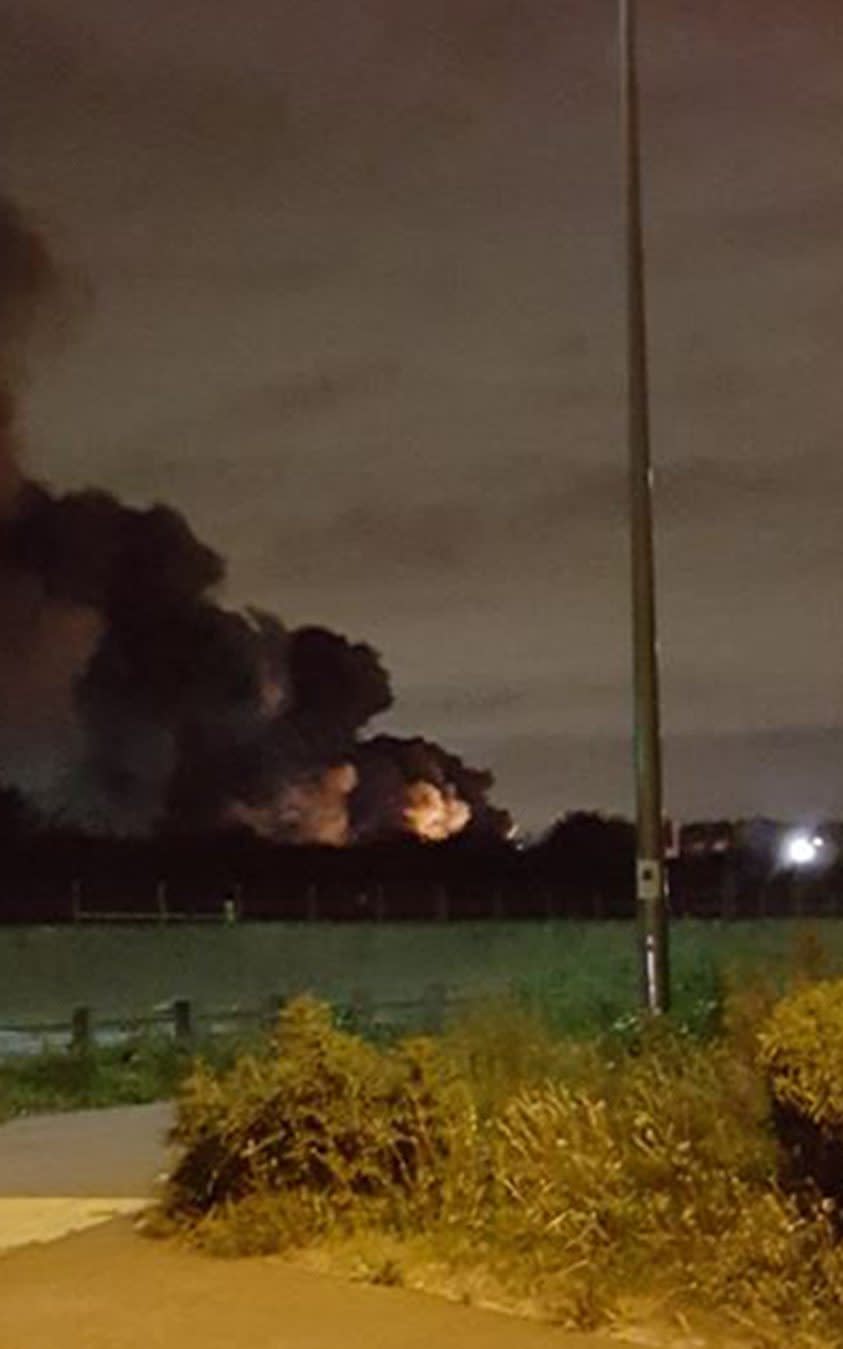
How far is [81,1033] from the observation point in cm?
2705

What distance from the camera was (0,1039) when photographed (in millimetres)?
31984

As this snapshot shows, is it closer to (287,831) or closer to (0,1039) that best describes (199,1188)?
(0,1039)

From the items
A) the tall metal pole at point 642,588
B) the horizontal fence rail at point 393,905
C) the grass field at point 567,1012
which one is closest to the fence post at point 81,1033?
the grass field at point 567,1012

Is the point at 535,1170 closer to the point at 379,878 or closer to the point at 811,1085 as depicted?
the point at 811,1085

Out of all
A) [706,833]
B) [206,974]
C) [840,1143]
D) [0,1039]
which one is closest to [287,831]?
[706,833]

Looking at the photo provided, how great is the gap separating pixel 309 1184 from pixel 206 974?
37.0m

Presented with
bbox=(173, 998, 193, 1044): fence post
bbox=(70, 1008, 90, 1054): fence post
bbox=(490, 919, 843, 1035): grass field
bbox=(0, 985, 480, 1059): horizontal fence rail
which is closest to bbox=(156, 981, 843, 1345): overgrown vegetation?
bbox=(490, 919, 843, 1035): grass field

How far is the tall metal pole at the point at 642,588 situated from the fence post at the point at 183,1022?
9106mm

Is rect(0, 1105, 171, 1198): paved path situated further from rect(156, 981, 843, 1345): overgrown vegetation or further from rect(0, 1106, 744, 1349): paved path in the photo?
rect(156, 981, 843, 1345): overgrown vegetation

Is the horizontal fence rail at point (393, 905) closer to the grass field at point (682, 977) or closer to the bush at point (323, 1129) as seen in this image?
the grass field at point (682, 977)

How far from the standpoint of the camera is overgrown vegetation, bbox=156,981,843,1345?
10.6 m

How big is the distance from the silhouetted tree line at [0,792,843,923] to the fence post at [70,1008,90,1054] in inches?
1338

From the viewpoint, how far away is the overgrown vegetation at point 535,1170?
419 inches

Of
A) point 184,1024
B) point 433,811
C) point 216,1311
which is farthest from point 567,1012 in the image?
point 433,811
